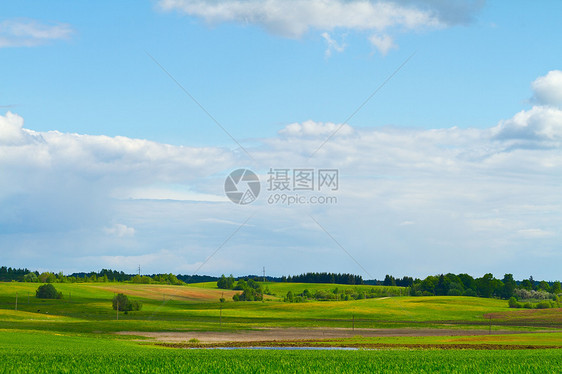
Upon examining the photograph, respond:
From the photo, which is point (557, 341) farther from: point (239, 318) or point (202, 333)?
point (239, 318)

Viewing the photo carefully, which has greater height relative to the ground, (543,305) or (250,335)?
(543,305)

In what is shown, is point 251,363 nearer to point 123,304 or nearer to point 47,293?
point 123,304

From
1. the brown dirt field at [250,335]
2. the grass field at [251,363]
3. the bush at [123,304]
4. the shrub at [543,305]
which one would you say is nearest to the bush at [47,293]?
the bush at [123,304]

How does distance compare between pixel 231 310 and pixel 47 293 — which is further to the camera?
pixel 47 293

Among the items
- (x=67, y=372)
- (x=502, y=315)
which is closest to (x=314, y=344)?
(x=67, y=372)

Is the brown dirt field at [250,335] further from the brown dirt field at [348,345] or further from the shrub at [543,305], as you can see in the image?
the shrub at [543,305]

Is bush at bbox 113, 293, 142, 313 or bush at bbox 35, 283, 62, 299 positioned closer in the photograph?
bush at bbox 113, 293, 142, 313

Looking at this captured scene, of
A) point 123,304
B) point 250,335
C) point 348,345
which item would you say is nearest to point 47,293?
point 123,304

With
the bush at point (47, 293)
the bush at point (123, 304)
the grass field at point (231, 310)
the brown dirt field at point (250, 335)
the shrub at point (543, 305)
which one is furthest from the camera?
the bush at point (47, 293)

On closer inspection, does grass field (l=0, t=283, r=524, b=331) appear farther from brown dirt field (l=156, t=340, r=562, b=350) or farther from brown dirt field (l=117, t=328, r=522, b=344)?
brown dirt field (l=156, t=340, r=562, b=350)

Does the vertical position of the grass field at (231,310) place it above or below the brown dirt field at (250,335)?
below

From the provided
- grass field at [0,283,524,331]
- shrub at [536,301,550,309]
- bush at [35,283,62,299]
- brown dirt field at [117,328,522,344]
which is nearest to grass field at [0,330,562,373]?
brown dirt field at [117,328,522,344]

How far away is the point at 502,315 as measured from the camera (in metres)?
141

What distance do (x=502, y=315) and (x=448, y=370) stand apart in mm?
128196
